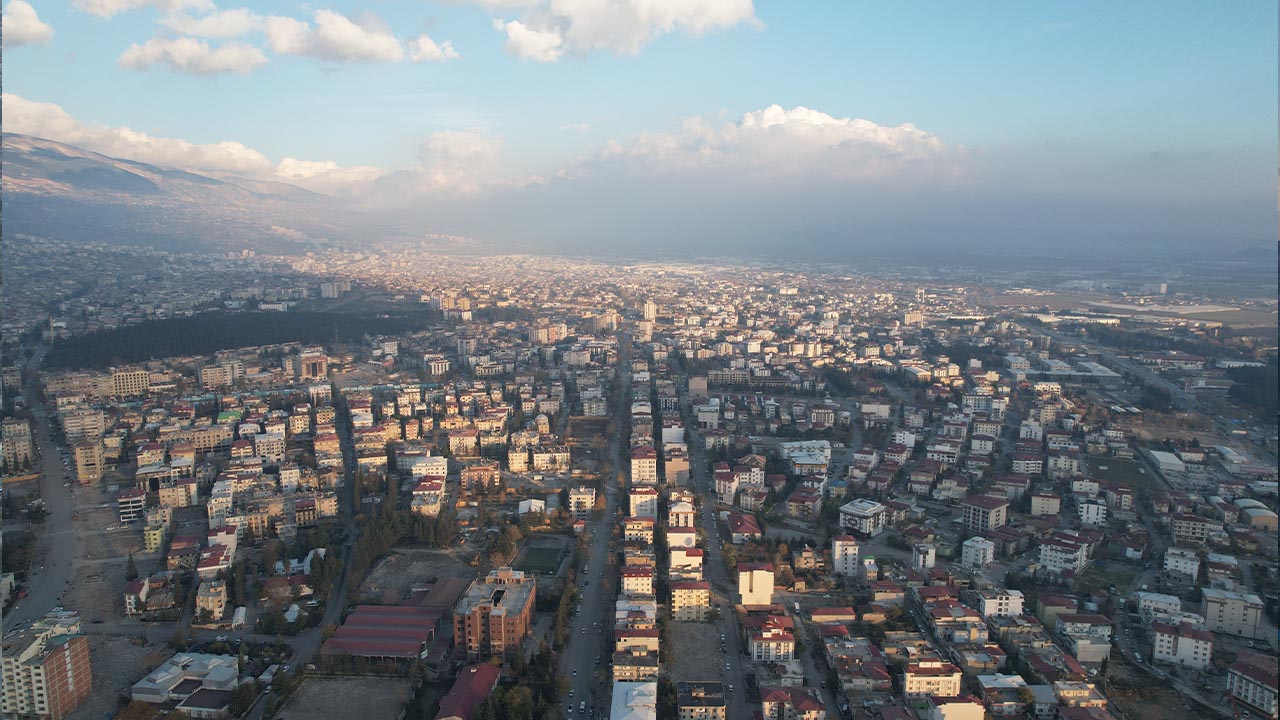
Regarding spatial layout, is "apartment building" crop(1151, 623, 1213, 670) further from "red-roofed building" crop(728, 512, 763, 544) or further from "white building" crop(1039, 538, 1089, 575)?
"red-roofed building" crop(728, 512, 763, 544)

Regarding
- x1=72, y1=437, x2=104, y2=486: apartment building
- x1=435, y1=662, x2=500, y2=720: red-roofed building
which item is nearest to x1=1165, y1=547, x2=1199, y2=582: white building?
x1=435, y1=662, x2=500, y2=720: red-roofed building

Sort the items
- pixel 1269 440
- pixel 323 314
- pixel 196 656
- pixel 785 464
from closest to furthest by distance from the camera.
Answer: pixel 196 656 → pixel 785 464 → pixel 1269 440 → pixel 323 314

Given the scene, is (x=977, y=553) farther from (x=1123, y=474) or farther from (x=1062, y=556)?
(x=1123, y=474)

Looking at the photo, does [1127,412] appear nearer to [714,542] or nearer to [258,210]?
[714,542]

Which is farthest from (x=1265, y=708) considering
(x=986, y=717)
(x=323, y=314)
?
(x=323, y=314)

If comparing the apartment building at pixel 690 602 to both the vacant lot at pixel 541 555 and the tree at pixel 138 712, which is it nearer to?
the vacant lot at pixel 541 555
